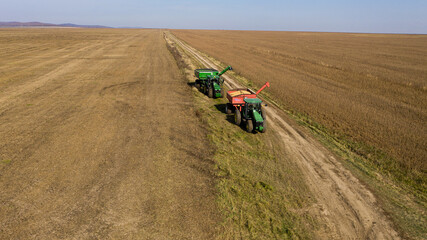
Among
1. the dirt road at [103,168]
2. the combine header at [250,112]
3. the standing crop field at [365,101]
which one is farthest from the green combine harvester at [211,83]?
the standing crop field at [365,101]

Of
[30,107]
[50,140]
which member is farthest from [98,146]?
[30,107]

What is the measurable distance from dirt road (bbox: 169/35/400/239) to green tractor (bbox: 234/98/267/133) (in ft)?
2.96

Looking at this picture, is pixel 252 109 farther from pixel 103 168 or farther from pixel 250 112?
pixel 103 168

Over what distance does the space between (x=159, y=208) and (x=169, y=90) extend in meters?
12.5

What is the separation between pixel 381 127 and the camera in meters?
12.3

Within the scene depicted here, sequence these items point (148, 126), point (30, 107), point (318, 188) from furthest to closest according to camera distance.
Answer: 1. point (30, 107)
2. point (148, 126)
3. point (318, 188)

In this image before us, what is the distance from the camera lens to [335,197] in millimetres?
7363

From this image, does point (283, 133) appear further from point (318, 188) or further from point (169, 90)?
point (169, 90)

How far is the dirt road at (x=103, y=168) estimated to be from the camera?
5.93 metres

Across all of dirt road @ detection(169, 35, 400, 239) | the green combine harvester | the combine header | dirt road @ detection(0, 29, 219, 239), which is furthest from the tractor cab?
the green combine harvester

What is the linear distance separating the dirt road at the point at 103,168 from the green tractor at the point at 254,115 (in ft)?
7.58

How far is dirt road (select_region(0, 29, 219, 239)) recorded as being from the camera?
5930 millimetres

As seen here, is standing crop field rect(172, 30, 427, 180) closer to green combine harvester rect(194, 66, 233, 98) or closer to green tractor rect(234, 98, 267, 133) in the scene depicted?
green tractor rect(234, 98, 267, 133)

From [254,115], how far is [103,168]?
683cm
